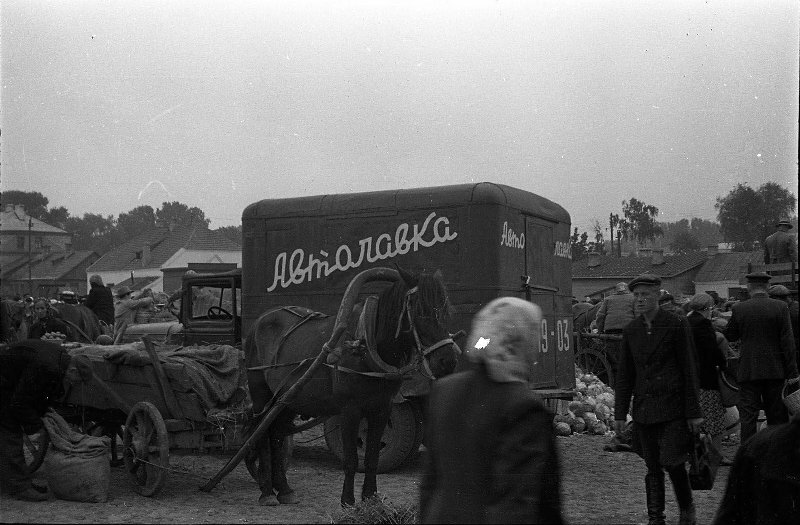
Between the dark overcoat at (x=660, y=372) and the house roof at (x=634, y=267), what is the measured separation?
41436 mm

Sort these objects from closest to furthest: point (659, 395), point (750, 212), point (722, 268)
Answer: point (659, 395) → point (750, 212) → point (722, 268)

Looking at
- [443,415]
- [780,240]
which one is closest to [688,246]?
[780,240]

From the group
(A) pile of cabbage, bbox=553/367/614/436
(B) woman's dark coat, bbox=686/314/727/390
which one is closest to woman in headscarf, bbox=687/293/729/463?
(B) woman's dark coat, bbox=686/314/727/390

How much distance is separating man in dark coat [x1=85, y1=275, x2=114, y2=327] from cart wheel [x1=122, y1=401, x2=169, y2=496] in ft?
21.5

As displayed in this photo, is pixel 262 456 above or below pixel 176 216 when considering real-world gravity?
below

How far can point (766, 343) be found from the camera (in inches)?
356

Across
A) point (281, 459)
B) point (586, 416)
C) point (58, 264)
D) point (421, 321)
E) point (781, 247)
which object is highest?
point (58, 264)

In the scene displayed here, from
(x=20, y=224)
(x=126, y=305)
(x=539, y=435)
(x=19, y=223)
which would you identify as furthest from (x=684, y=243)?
(x=539, y=435)

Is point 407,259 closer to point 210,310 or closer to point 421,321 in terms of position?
point 421,321

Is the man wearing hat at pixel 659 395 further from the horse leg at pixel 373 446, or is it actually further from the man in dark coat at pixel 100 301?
the man in dark coat at pixel 100 301

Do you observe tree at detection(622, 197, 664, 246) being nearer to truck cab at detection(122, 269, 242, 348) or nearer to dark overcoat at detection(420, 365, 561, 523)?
truck cab at detection(122, 269, 242, 348)

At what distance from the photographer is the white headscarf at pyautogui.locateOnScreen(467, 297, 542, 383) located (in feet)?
10.2

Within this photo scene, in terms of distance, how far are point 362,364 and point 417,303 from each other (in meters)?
0.68

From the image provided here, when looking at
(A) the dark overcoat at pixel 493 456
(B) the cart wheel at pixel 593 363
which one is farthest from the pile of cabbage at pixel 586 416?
(A) the dark overcoat at pixel 493 456
